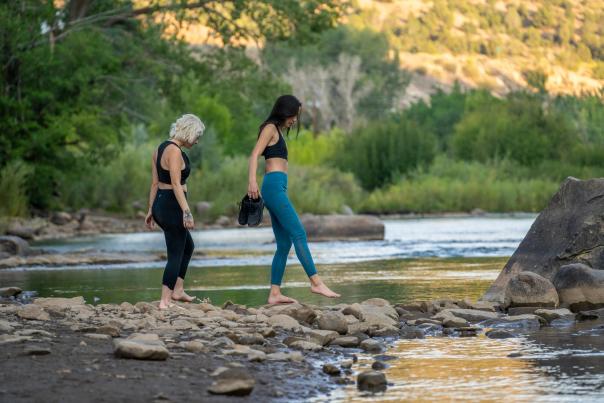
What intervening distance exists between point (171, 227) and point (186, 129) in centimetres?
86

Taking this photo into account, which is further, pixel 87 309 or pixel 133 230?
pixel 133 230

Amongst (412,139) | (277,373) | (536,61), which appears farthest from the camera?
(536,61)

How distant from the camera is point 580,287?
12391mm

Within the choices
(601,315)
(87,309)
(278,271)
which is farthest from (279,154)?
(601,315)

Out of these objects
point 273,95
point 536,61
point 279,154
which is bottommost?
point 279,154

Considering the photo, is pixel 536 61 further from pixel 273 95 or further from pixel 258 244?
pixel 258 244

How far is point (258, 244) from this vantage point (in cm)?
2955

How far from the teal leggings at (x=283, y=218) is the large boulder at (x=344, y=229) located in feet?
62.9

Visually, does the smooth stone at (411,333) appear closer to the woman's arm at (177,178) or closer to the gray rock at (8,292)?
the woman's arm at (177,178)

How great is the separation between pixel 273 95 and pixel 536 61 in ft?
367

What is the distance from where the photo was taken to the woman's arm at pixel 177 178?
11023 mm

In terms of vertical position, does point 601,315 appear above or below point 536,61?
below

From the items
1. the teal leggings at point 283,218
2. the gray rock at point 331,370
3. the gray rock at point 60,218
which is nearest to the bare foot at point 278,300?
the teal leggings at point 283,218

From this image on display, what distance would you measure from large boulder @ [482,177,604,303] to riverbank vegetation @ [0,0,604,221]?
2289cm
